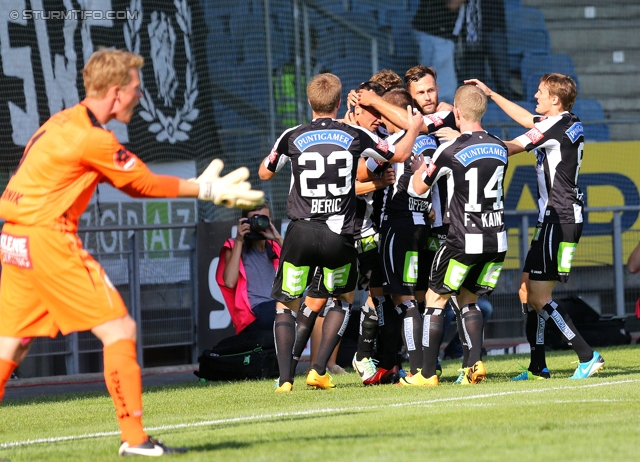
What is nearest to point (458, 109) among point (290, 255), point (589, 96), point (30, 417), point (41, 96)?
point (290, 255)

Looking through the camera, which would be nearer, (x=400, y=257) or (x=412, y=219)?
(x=400, y=257)

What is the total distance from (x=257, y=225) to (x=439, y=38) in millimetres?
7790

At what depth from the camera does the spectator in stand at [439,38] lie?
56.7ft

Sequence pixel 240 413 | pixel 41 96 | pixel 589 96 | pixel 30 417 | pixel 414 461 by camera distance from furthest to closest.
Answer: pixel 589 96
pixel 41 96
pixel 30 417
pixel 240 413
pixel 414 461

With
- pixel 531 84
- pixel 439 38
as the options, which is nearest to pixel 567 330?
pixel 439 38

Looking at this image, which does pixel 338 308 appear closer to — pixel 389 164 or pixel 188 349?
pixel 389 164

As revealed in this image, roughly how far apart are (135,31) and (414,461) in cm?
1173

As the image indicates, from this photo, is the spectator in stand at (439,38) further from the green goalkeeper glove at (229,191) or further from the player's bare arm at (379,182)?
the green goalkeeper glove at (229,191)

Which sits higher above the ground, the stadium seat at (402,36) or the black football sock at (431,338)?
the stadium seat at (402,36)

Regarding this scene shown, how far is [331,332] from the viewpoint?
8.34 meters

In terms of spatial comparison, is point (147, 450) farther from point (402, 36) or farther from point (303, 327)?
point (402, 36)

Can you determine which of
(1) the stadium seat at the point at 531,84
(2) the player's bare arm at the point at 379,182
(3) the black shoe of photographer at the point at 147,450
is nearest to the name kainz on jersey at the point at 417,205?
(2) the player's bare arm at the point at 379,182

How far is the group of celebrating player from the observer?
7867 millimetres

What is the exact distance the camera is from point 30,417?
7598mm
